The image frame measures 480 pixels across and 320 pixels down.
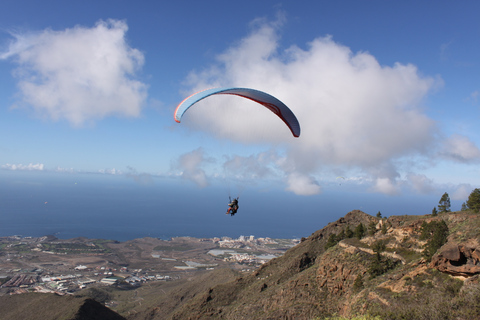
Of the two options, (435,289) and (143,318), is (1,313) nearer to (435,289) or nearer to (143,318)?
(143,318)

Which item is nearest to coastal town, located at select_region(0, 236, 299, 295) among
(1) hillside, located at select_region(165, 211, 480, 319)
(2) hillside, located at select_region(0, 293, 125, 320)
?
(2) hillside, located at select_region(0, 293, 125, 320)

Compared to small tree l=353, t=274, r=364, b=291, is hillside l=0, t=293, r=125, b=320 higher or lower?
lower

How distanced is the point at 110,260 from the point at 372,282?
97.2 m

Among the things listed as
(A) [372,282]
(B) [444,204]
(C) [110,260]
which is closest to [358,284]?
(A) [372,282]

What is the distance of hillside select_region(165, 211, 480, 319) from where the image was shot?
16.9 m

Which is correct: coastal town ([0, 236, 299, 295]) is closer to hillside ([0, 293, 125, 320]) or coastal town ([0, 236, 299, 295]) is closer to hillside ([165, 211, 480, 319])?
hillside ([0, 293, 125, 320])

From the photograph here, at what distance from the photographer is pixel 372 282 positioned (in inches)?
923

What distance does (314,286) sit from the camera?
28.4 meters

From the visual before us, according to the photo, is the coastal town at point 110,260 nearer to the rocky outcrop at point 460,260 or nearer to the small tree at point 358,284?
the small tree at point 358,284

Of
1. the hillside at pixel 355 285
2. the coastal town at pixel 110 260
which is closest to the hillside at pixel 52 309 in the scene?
the hillside at pixel 355 285

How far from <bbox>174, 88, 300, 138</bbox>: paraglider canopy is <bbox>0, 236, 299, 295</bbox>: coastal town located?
215 feet

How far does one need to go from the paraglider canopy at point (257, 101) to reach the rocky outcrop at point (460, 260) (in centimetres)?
1547

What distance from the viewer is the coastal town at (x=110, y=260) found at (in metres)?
71.9

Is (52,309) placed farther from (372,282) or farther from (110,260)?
(110,260)
